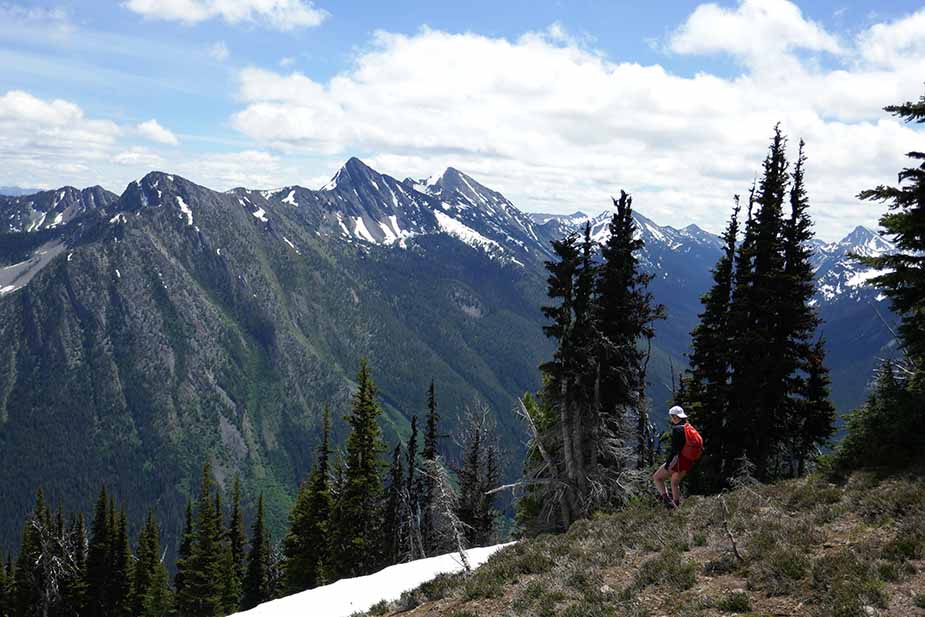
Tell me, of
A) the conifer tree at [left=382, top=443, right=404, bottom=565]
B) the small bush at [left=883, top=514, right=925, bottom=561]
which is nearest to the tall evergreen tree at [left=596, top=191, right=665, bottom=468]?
the small bush at [left=883, top=514, right=925, bottom=561]

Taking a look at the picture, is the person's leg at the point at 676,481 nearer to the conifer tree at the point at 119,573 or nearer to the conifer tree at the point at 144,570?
the conifer tree at the point at 144,570

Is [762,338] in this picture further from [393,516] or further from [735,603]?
[393,516]

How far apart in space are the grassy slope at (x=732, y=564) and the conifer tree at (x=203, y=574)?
43.3 m

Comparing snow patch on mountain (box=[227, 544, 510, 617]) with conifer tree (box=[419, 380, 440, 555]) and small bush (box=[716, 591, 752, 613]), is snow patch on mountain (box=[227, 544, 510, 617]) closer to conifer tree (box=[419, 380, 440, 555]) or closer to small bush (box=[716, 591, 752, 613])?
small bush (box=[716, 591, 752, 613])

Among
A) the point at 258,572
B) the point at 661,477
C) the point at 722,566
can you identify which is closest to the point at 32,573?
the point at 258,572

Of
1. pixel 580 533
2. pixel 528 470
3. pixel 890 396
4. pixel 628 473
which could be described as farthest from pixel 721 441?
pixel 580 533

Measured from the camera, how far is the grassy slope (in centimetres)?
865

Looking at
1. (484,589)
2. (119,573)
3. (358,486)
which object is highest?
(484,589)

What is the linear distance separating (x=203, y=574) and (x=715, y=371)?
44285 mm

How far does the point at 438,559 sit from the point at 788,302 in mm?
16547

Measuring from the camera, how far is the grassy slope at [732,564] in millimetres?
8648

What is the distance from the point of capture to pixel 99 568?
56875 millimetres

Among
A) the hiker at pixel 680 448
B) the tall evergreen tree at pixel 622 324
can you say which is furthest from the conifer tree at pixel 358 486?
the hiker at pixel 680 448

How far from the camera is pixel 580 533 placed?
1512cm
